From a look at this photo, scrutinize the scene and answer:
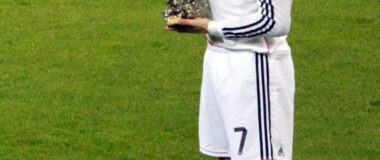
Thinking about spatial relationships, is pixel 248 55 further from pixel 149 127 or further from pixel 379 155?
pixel 149 127

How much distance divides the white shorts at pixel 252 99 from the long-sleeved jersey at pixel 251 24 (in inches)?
1.5

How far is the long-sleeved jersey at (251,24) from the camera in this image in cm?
443

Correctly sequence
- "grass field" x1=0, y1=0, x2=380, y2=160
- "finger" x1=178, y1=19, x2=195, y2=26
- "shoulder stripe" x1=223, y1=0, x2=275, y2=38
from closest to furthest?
"shoulder stripe" x1=223, y1=0, x2=275, y2=38
"finger" x1=178, y1=19, x2=195, y2=26
"grass field" x1=0, y1=0, x2=380, y2=160

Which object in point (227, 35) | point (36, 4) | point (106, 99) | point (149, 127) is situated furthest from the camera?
point (36, 4)

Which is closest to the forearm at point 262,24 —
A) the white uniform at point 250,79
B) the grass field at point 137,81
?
the white uniform at point 250,79

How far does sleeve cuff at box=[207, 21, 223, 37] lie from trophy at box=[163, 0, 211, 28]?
9 centimetres

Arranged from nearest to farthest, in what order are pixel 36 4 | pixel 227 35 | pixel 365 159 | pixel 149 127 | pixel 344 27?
1. pixel 227 35
2. pixel 365 159
3. pixel 149 127
4. pixel 344 27
5. pixel 36 4

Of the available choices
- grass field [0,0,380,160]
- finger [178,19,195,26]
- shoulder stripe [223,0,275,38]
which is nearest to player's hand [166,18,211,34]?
finger [178,19,195,26]

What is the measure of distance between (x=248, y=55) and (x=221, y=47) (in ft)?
0.44

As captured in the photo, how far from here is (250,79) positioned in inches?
179

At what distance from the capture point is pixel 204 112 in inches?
190

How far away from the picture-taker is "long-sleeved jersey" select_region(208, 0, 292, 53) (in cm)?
443

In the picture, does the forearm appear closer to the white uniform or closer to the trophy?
the white uniform

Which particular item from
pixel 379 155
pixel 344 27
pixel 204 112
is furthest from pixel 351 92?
pixel 204 112
